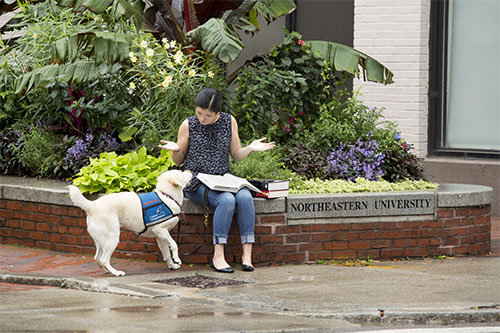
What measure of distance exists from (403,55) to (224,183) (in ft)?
18.4

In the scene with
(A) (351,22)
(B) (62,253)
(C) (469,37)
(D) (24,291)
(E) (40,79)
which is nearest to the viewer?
(D) (24,291)

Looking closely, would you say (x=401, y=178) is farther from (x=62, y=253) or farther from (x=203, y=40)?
(x=62, y=253)

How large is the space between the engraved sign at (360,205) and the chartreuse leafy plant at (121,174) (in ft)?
4.85

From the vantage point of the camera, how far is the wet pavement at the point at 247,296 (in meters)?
7.07

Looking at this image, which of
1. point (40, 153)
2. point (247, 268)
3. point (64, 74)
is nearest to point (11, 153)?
point (40, 153)

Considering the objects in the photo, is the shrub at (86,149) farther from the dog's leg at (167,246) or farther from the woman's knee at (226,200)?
the woman's knee at (226,200)

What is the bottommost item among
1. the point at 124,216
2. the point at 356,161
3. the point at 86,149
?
the point at 124,216

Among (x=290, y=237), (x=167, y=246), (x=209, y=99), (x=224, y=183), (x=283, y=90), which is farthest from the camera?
(x=283, y=90)

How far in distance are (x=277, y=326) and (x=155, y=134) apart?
13.5ft

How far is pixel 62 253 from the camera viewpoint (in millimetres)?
10203

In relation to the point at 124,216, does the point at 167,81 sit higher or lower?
higher

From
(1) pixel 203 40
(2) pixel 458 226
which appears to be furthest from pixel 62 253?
(2) pixel 458 226

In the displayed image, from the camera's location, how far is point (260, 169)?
10.1 meters

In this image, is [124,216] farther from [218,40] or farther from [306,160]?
[306,160]
